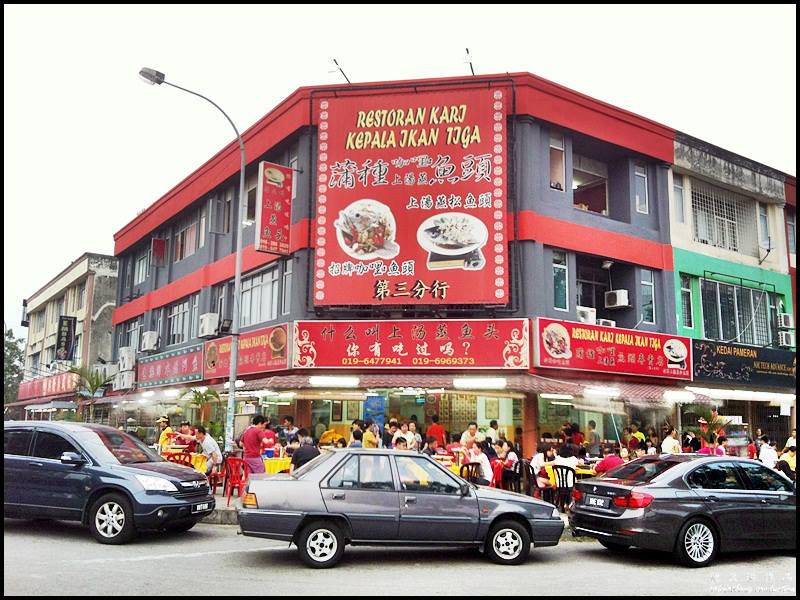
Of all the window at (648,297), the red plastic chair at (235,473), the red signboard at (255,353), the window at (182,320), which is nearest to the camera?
the red plastic chair at (235,473)

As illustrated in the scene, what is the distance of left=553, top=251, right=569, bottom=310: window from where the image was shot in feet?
65.3

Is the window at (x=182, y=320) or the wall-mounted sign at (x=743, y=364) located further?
the window at (x=182, y=320)

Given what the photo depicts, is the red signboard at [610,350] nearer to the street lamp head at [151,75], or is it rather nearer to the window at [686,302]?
the window at [686,302]

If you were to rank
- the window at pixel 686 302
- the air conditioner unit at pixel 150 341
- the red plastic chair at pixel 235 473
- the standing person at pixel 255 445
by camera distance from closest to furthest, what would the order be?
the standing person at pixel 255 445
the red plastic chair at pixel 235 473
the window at pixel 686 302
the air conditioner unit at pixel 150 341

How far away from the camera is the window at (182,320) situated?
28016 millimetres

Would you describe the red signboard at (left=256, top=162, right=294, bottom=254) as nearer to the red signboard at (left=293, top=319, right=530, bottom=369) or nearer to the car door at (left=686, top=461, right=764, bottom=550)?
the red signboard at (left=293, top=319, right=530, bottom=369)

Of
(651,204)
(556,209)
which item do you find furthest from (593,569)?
(651,204)

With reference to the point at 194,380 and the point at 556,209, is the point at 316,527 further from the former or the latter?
the point at 194,380

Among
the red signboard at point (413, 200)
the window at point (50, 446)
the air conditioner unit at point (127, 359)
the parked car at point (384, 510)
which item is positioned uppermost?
the red signboard at point (413, 200)

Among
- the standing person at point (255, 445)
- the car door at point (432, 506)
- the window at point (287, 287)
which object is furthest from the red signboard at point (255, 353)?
the car door at point (432, 506)

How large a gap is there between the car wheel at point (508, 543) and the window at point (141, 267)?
28282mm

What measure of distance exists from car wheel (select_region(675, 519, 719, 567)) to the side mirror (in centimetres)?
846

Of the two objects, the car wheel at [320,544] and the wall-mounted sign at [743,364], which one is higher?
the wall-mounted sign at [743,364]

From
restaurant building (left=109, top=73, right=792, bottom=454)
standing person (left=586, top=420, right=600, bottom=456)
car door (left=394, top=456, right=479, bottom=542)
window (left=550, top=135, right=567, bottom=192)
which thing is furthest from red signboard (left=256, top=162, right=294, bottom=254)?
car door (left=394, top=456, right=479, bottom=542)
